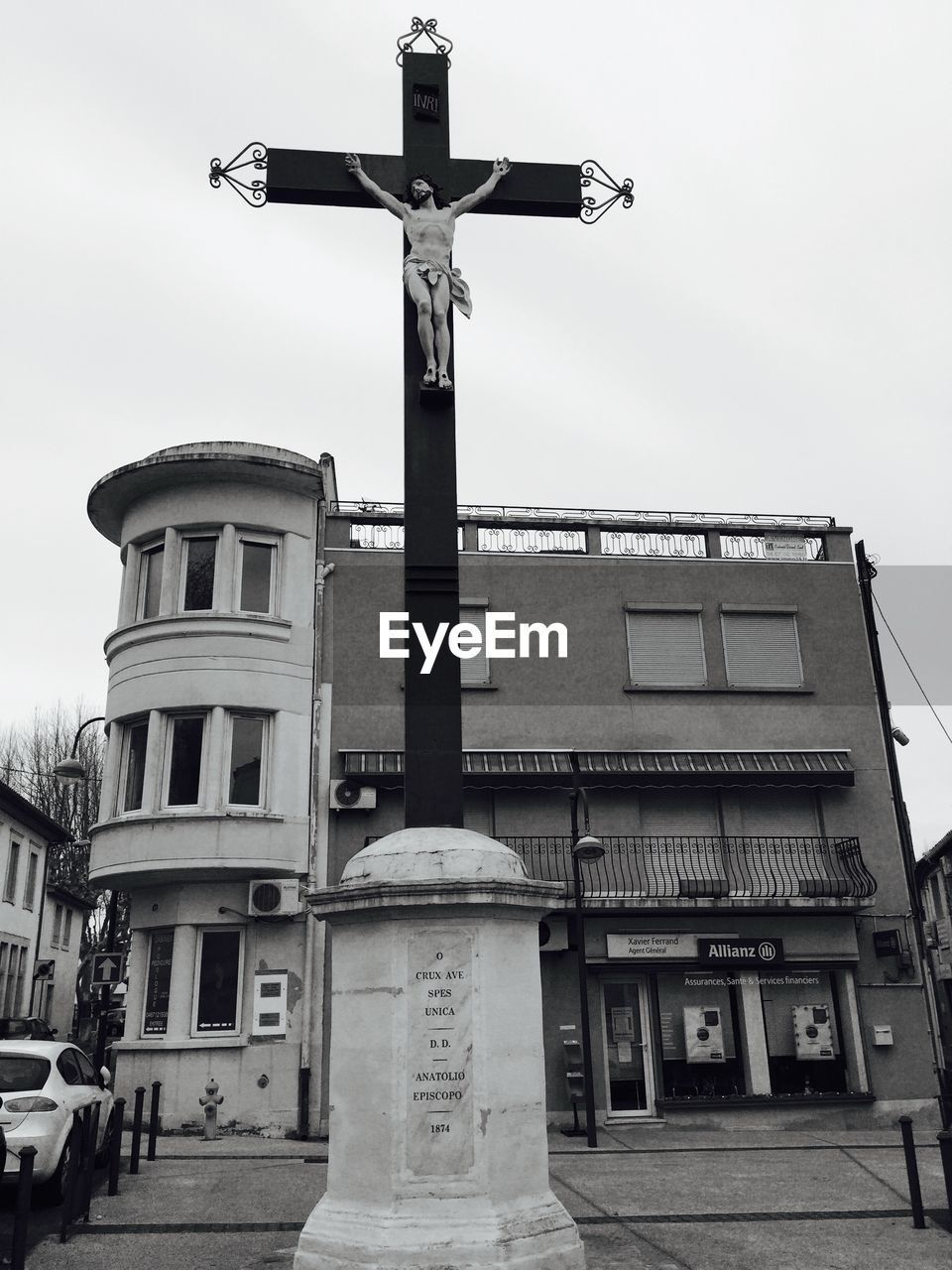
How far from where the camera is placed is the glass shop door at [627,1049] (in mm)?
19766

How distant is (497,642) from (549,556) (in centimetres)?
200

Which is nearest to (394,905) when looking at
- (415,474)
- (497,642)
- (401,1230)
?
(401,1230)

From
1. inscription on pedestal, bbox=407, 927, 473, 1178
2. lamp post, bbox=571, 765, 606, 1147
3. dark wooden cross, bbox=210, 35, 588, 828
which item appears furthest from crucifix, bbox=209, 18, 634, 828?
lamp post, bbox=571, 765, 606, 1147

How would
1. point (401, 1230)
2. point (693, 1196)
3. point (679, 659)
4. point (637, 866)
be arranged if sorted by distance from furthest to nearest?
point (679, 659)
point (637, 866)
point (693, 1196)
point (401, 1230)

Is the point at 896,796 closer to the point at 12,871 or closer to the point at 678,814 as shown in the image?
the point at 678,814

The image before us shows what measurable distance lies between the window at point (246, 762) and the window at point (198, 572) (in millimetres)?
2252

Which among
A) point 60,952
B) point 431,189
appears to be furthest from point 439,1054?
point 60,952

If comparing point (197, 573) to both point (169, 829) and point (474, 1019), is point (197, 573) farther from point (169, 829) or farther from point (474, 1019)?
point (474, 1019)

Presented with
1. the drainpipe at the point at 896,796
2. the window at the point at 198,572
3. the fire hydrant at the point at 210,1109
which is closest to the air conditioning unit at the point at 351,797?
the window at the point at 198,572

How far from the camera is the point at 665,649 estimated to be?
863 inches

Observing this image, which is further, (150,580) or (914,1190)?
(150,580)

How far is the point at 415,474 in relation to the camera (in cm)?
793

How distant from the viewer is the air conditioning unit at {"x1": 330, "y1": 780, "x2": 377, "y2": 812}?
65.1 ft

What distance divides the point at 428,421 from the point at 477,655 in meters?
13.5
